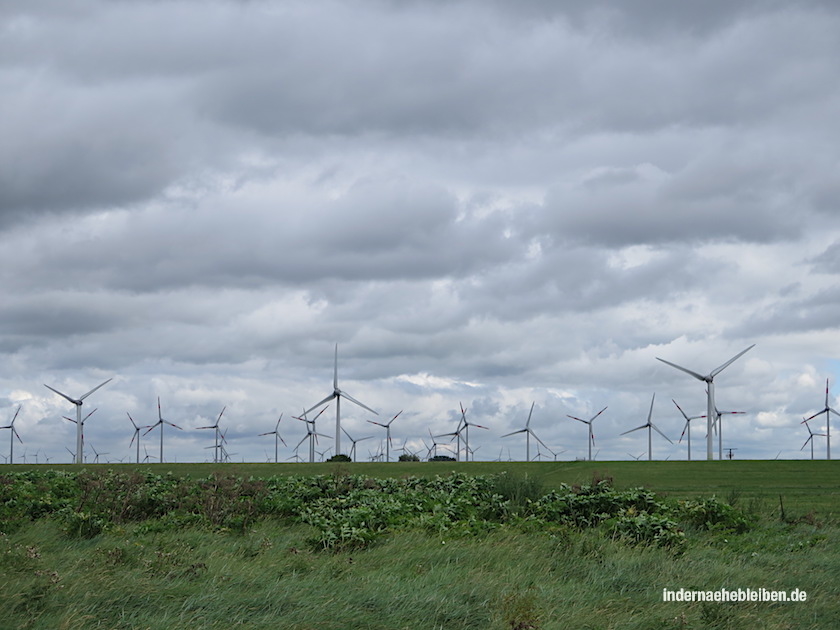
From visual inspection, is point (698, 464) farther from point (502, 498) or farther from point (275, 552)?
point (275, 552)

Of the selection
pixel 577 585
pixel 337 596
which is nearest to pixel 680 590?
pixel 577 585

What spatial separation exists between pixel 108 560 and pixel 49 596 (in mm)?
2959

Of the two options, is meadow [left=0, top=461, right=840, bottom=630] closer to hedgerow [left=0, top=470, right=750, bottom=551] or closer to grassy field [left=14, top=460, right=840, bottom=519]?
hedgerow [left=0, top=470, right=750, bottom=551]

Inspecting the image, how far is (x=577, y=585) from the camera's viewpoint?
48.3ft

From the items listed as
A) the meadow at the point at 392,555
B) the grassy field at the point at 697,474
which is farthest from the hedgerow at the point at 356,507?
the grassy field at the point at 697,474

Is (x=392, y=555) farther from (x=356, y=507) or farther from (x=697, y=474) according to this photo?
(x=697, y=474)

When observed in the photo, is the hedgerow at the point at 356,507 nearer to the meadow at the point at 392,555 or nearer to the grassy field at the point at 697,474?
the meadow at the point at 392,555

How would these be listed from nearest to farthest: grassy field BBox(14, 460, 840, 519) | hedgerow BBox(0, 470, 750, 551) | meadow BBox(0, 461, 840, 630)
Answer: meadow BBox(0, 461, 840, 630) → hedgerow BBox(0, 470, 750, 551) → grassy field BBox(14, 460, 840, 519)

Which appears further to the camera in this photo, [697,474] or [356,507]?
[697,474]

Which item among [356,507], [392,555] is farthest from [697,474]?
[392,555]

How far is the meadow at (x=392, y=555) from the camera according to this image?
39.9ft

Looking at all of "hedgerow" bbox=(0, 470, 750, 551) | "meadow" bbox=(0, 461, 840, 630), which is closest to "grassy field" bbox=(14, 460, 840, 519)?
"meadow" bbox=(0, 461, 840, 630)

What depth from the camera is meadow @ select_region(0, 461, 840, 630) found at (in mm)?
12164

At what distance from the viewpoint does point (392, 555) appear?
16906mm
